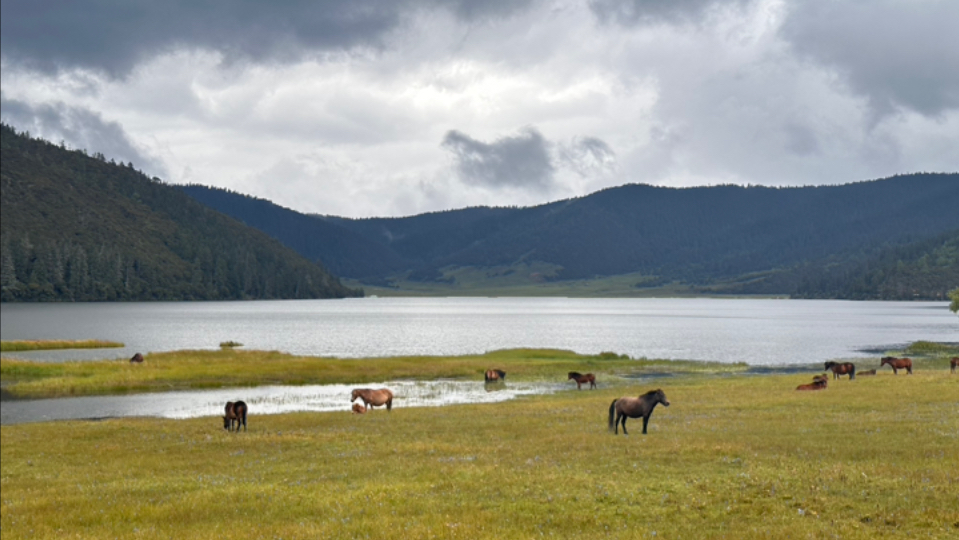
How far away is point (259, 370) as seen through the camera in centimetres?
Result: 7244

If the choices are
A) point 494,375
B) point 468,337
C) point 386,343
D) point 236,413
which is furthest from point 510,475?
point 468,337

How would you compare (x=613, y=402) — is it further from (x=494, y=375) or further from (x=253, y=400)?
(x=494, y=375)

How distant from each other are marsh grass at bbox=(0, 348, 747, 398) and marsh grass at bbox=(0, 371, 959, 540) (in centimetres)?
2660

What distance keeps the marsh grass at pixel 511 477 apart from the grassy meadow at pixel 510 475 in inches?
3.1

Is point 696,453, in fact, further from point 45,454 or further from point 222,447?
point 45,454

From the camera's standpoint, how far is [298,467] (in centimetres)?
2412

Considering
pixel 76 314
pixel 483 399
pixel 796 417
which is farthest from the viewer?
pixel 76 314

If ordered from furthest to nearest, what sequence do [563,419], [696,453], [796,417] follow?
[563,419]
[796,417]
[696,453]

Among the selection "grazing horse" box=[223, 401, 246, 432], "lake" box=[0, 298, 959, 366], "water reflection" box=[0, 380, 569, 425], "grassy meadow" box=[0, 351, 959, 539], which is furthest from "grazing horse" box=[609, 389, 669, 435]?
"lake" box=[0, 298, 959, 366]

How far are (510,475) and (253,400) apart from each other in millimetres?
37841

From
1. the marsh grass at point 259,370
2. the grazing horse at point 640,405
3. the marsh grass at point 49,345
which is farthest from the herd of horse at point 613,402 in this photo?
the marsh grass at point 49,345

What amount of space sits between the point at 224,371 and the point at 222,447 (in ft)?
144

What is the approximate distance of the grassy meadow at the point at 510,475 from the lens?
15.1 metres

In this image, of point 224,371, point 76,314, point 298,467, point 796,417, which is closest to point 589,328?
point 224,371
